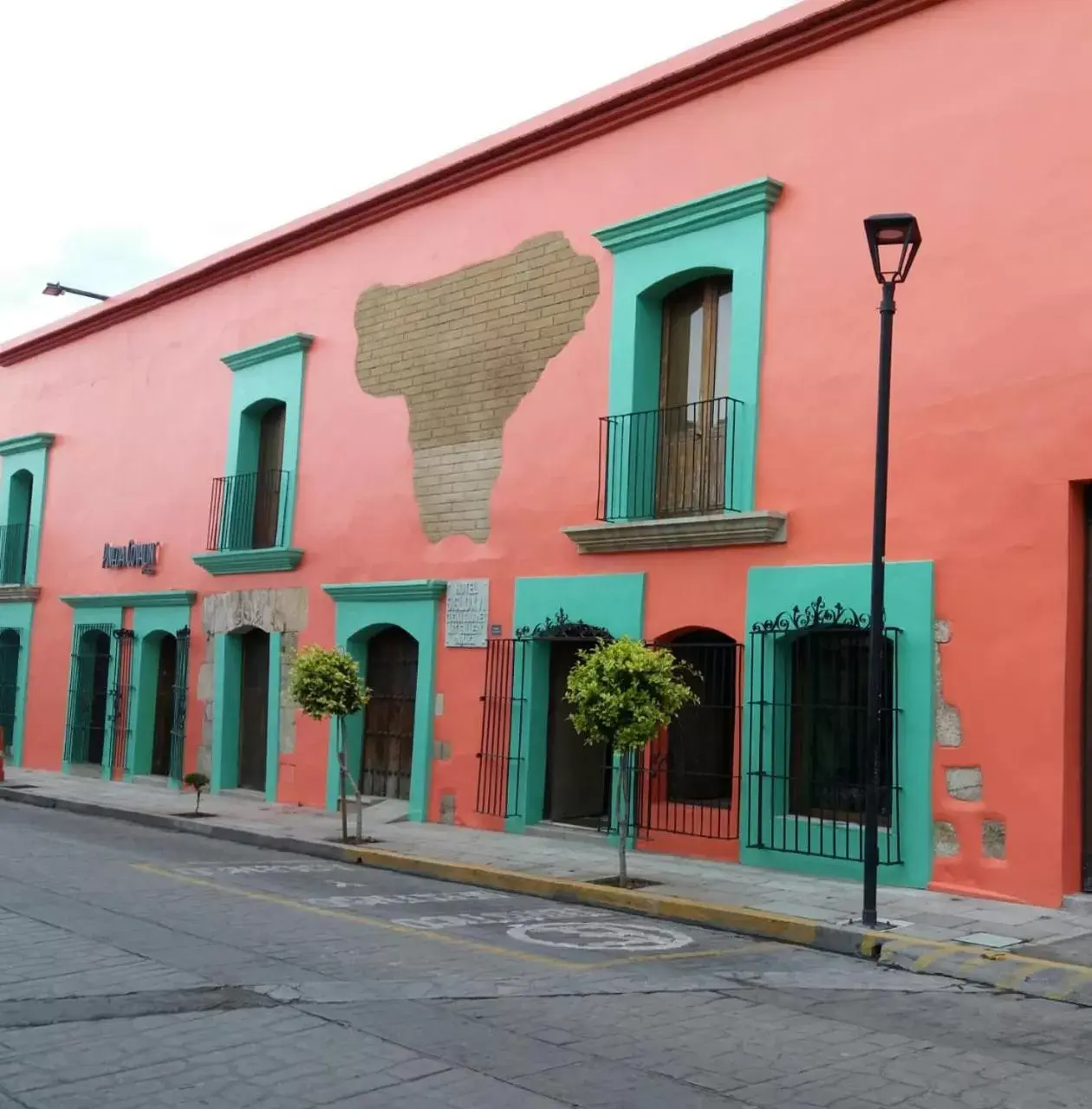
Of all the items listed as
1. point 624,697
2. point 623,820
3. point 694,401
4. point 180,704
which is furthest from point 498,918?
point 180,704

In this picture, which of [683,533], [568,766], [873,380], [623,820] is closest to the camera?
[623,820]

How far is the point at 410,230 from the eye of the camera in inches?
621

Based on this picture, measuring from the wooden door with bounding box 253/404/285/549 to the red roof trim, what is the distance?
7.19ft

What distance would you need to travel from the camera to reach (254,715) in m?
17.8

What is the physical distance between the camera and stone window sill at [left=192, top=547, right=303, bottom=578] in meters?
16.7

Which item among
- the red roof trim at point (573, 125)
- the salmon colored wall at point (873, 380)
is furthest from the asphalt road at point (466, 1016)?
the red roof trim at point (573, 125)

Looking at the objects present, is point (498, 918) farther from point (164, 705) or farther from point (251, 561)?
point (164, 705)

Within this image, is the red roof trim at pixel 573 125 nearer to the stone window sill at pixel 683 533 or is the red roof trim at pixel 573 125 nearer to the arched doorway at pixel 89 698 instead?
the stone window sill at pixel 683 533

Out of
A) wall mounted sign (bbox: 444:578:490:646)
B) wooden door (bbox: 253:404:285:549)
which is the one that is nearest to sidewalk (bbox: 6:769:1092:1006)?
wall mounted sign (bbox: 444:578:490:646)

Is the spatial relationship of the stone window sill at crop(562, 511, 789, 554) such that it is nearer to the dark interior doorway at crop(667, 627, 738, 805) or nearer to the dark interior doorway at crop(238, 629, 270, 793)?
the dark interior doorway at crop(667, 627, 738, 805)

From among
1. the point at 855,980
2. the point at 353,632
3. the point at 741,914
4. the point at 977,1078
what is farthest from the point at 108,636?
the point at 977,1078

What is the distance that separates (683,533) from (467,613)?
3225 mm

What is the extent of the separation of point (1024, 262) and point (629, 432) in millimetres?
4143

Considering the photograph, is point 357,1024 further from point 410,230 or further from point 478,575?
point 410,230
